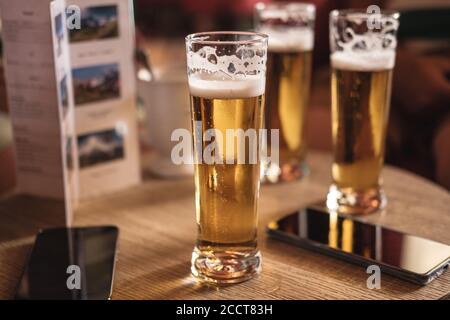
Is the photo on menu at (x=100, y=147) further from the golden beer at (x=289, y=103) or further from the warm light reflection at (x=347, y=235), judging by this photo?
the warm light reflection at (x=347, y=235)

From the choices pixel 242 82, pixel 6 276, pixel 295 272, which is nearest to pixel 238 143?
pixel 242 82

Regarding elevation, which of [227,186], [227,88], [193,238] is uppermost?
[227,88]

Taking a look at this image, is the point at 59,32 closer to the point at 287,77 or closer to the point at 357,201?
the point at 287,77

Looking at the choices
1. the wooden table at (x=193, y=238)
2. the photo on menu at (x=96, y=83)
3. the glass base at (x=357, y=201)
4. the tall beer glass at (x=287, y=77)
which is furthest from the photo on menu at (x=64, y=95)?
the glass base at (x=357, y=201)

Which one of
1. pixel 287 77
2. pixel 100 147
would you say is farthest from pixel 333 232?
pixel 100 147

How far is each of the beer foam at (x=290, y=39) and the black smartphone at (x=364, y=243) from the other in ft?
1.10

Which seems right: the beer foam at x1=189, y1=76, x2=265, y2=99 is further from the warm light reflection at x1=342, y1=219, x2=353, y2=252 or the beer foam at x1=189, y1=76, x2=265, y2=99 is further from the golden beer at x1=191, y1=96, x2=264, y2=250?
the warm light reflection at x1=342, y1=219, x2=353, y2=252

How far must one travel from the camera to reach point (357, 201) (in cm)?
107

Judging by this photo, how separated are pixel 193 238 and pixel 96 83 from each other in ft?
1.20

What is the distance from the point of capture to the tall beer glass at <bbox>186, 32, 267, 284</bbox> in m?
0.78

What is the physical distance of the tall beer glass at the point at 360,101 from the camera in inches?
39.9

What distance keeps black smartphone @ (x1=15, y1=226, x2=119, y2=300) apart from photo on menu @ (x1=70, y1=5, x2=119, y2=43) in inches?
13.9

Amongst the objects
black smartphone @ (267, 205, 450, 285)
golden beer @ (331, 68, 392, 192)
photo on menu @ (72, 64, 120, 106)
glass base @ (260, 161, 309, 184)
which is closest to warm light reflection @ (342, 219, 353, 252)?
black smartphone @ (267, 205, 450, 285)
